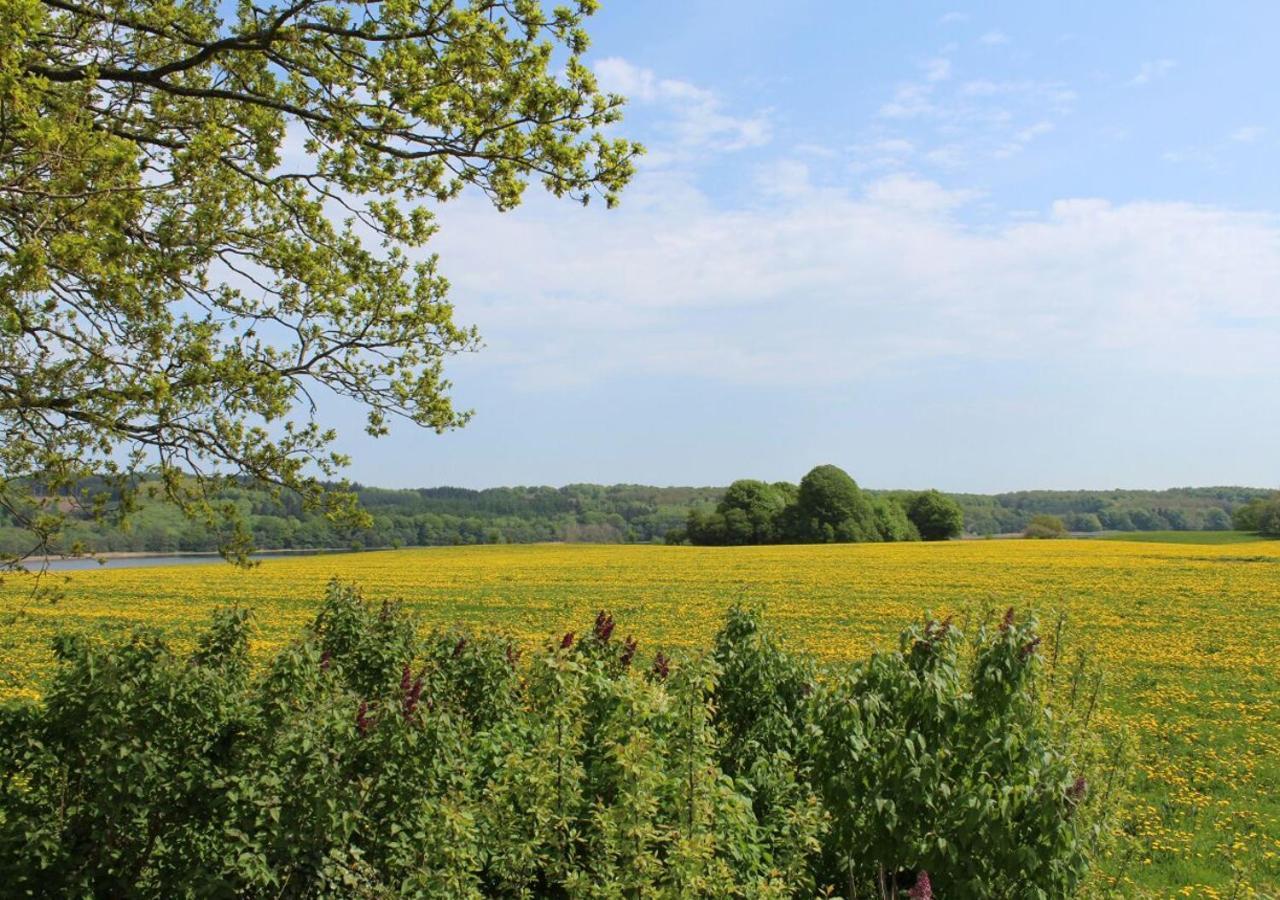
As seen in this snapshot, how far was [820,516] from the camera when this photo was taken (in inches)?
Answer: 3440

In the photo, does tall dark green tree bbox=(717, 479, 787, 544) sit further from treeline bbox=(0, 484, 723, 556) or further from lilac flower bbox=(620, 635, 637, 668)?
lilac flower bbox=(620, 635, 637, 668)

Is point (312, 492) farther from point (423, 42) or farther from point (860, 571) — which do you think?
point (860, 571)

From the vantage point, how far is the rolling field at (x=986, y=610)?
990 centimetres

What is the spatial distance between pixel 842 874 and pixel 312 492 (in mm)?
5567

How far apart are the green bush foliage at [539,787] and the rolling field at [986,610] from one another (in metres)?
1.19

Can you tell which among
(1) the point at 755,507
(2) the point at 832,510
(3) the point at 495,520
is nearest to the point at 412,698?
(2) the point at 832,510

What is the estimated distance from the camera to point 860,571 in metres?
42.2

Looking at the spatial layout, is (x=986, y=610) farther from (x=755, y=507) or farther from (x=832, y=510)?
(x=755, y=507)

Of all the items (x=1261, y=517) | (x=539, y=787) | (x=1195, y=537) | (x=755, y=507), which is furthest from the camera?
(x=755, y=507)

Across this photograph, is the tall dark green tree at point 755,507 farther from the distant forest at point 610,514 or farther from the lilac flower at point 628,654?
the lilac flower at point 628,654

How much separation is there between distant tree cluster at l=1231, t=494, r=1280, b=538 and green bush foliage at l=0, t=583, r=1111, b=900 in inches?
3534

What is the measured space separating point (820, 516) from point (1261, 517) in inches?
Result: 1616

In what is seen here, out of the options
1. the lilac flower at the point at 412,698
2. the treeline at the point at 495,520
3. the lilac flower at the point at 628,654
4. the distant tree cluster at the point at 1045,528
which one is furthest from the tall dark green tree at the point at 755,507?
the lilac flower at the point at 412,698

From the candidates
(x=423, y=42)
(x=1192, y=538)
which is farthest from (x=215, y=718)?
(x=1192, y=538)
